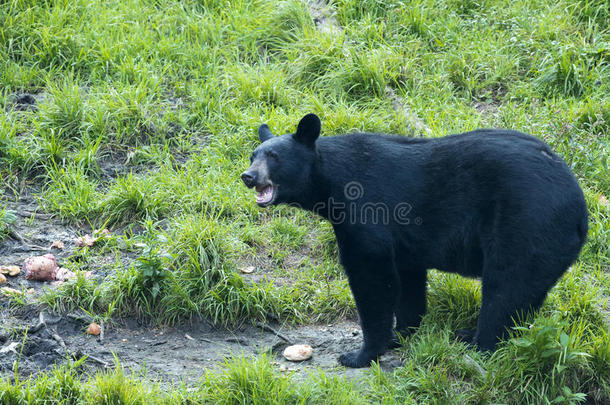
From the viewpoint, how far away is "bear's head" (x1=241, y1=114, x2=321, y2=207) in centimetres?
502

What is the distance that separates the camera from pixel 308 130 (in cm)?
505

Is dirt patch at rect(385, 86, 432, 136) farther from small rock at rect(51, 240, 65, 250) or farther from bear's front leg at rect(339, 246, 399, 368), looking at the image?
small rock at rect(51, 240, 65, 250)

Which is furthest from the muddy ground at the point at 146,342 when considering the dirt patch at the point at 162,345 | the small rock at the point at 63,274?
the small rock at the point at 63,274

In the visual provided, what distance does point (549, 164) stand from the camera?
4652 millimetres

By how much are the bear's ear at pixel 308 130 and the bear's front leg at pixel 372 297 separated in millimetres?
814

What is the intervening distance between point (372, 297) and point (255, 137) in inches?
110

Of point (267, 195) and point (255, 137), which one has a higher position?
point (267, 195)

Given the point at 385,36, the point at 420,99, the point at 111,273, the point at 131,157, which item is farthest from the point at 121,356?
the point at 385,36

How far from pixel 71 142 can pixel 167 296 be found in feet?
8.24

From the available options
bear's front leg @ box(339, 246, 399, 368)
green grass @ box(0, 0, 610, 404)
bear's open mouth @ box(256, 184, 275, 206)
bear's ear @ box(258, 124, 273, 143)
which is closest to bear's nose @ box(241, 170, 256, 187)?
bear's open mouth @ box(256, 184, 275, 206)

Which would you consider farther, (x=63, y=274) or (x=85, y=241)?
(x=85, y=241)

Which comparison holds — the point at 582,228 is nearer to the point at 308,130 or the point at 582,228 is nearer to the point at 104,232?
the point at 308,130

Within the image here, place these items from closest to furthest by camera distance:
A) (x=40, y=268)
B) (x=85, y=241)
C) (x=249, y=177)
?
1. (x=249, y=177)
2. (x=40, y=268)
3. (x=85, y=241)

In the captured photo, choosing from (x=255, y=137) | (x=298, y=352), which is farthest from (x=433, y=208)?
(x=255, y=137)
